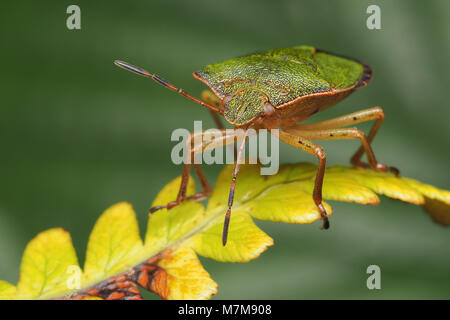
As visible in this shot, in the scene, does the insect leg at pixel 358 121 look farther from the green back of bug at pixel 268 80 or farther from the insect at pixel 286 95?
the green back of bug at pixel 268 80

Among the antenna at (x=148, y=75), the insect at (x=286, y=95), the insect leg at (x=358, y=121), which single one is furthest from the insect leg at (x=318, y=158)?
the antenna at (x=148, y=75)

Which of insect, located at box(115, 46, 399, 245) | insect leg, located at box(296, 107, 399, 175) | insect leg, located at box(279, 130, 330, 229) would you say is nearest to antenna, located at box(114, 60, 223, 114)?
insect, located at box(115, 46, 399, 245)

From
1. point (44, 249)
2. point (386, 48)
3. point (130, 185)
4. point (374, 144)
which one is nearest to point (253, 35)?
point (386, 48)

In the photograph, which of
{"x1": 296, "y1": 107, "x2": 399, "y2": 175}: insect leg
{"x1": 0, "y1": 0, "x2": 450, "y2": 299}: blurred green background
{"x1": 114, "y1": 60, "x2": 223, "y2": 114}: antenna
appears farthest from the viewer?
{"x1": 296, "y1": 107, "x2": 399, "y2": 175}: insect leg

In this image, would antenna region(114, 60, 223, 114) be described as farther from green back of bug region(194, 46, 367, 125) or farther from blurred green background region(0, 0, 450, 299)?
blurred green background region(0, 0, 450, 299)

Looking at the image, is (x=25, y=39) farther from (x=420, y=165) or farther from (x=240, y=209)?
(x=420, y=165)

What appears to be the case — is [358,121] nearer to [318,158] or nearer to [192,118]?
[318,158]
